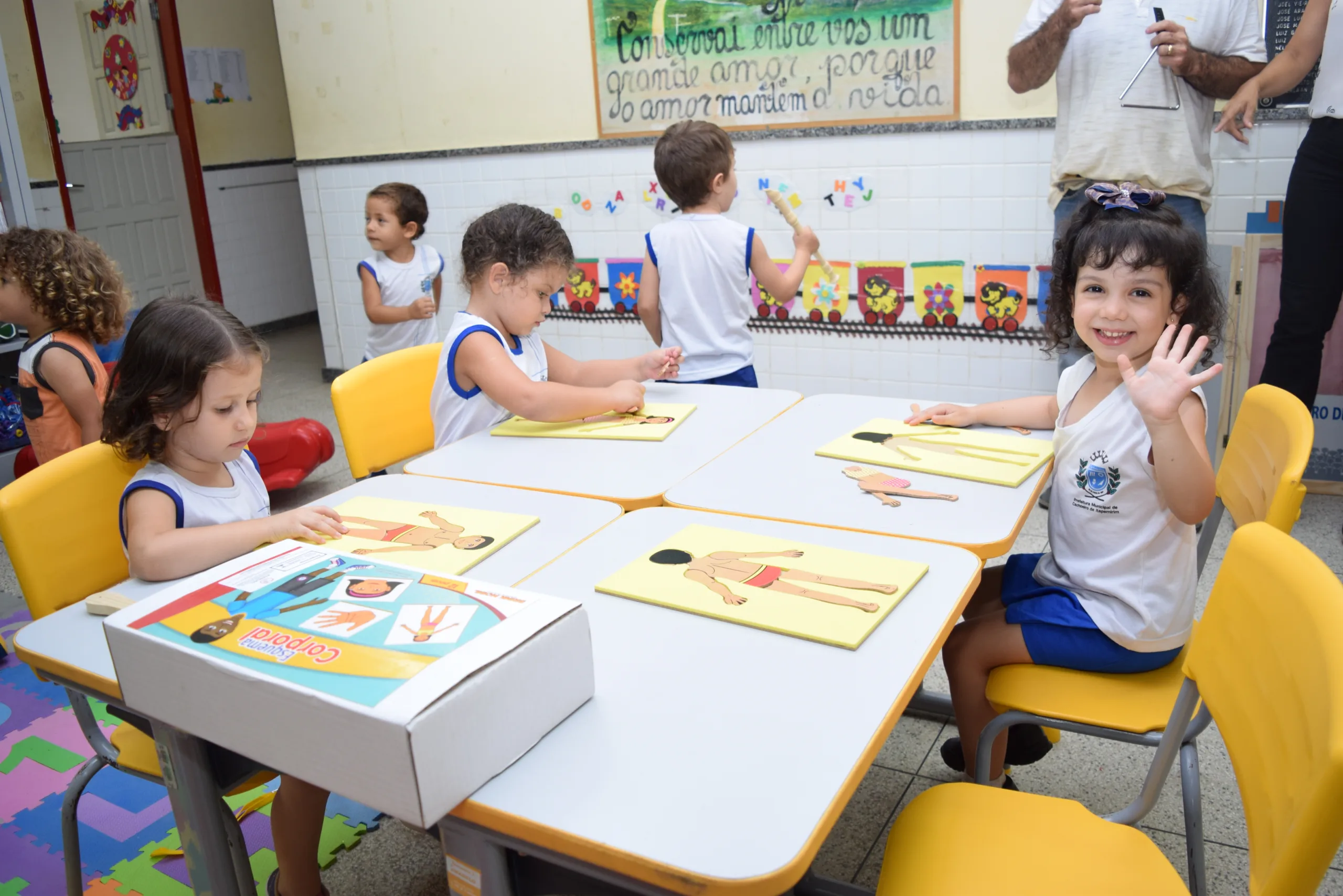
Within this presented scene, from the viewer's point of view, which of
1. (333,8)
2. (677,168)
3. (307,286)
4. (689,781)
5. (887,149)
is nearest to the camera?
(689,781)

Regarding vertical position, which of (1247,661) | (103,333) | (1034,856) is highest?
(103,333)

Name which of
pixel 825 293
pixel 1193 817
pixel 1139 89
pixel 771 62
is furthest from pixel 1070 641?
pixel 771 62

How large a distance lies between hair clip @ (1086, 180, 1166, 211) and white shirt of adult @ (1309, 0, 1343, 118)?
1.35 m

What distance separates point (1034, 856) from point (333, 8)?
4.86 m

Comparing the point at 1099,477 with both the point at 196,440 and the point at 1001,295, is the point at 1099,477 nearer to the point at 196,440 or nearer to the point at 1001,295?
the point at 196,440

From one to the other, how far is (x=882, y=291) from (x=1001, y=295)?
44 centimetres

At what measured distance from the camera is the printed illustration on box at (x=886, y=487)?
143cm

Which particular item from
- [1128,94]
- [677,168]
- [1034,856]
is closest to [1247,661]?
[1034,856]

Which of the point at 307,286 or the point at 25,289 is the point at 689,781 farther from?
the point at 307,286

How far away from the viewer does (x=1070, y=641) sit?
1438mm

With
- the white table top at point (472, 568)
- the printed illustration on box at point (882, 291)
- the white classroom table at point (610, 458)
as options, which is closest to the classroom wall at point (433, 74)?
the printed illustration on box at point (882, 291)

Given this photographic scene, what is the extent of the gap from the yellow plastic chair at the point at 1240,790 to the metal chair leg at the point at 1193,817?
67 mm

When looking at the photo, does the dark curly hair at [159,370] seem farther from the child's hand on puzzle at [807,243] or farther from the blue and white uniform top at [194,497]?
the child's hand on puzzle at [807,243]

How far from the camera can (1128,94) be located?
8.89ft
